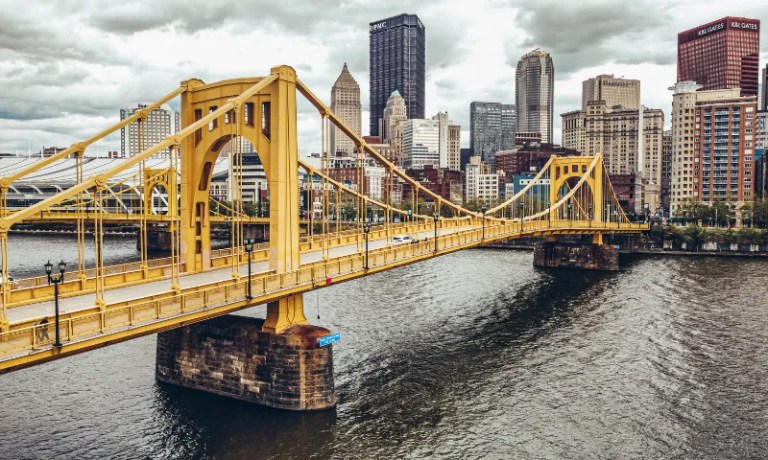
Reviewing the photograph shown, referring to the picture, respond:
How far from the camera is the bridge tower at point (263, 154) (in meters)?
35.9

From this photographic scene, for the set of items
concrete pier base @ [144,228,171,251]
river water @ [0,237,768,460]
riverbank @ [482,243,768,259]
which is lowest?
river water @ [0,237,768,460]

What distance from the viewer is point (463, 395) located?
128 ft

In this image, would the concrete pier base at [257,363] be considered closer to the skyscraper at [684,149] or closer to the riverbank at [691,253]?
the riverbank at [691,253]

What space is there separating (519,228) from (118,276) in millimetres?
Answer: 50044

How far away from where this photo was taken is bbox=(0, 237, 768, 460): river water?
3167cm

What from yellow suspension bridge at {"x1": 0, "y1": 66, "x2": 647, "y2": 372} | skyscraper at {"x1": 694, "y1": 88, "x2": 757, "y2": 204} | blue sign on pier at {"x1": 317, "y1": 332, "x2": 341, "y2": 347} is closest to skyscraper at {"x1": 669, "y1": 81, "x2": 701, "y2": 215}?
skyscraper at {"x1": 694, "y1": 88, "x2": 757, "y2": 204}

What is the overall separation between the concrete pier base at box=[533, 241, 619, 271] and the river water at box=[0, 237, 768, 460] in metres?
31.7

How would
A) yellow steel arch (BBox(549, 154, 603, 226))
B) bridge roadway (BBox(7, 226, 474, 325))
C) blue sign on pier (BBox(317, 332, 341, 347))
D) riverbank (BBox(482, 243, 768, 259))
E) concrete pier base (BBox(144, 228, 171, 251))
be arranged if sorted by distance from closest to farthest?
bridge roadway (BBox(7, 226, 474, 325)) → blue sign on pier (BBox(317, 332, 341, 347)) → riverbank (BBox(482, 243, 768, 259)) → yellow steel arch (BBox(549, 154, 603, 226)) → concrete pier base (BBox(144, 228, 171, 251))

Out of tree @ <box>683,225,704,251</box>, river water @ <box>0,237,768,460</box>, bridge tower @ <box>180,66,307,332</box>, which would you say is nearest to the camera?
river water @ <box>0,237,768,460</box>

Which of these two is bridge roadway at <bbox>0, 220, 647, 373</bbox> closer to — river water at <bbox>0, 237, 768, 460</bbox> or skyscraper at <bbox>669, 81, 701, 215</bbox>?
river water at <bbox>0, 237, 768, 460</bbox>

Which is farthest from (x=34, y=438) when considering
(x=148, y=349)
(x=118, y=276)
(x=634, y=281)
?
(x=634, y=281)

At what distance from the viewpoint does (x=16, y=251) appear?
114625 mm

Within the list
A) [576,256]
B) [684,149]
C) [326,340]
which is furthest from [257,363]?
[684,149]

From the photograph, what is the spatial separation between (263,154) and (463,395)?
18.1m
